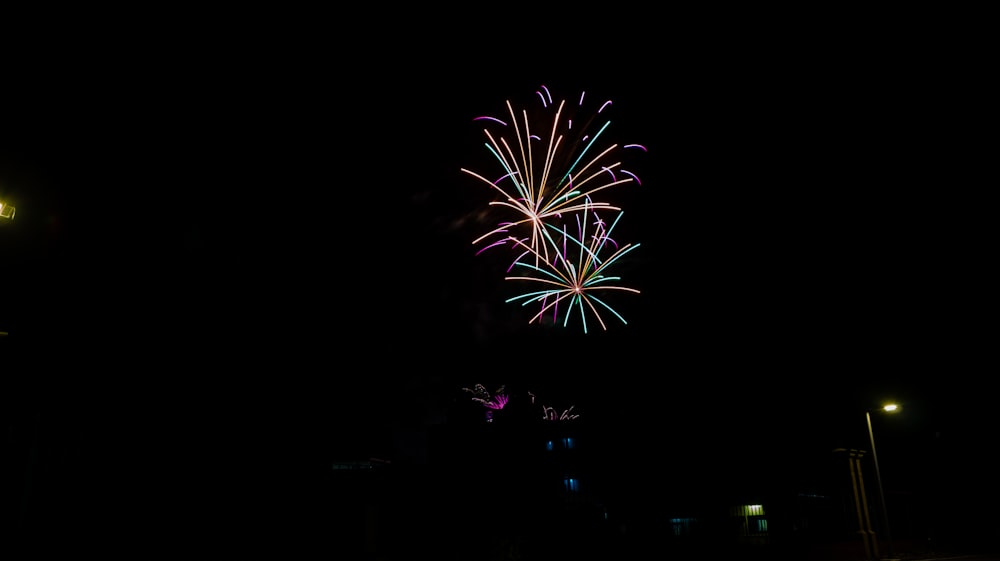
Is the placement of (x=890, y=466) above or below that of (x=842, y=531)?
above

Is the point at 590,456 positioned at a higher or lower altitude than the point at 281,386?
lower

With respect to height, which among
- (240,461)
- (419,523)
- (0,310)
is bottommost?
(419,523)

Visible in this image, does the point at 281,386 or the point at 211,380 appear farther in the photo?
the point at 281,386

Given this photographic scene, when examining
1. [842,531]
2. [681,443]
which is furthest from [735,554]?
[681,443]

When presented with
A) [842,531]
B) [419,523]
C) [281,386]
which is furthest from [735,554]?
[281,386]

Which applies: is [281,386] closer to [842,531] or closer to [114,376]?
[114,376]

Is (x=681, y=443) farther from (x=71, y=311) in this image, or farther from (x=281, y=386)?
(x=71, y=311)

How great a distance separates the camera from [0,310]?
13555mm

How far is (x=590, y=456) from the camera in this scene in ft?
113

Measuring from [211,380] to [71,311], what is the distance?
4.43m

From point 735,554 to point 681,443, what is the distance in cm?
731

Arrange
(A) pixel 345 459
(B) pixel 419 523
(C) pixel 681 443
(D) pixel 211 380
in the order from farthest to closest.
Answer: (C) pixel 681 443 < (A) pixel 345 459 < (D) pixel 211 380 < (B) pixel 419 523

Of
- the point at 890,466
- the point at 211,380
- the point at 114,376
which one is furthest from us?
the point at 890,466

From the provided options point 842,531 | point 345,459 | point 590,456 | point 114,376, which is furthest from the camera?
point 590,456
